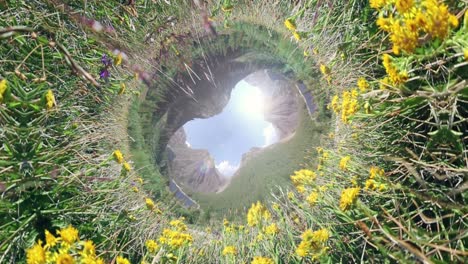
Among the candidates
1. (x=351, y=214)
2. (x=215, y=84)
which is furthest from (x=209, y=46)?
(x=351, y=214)

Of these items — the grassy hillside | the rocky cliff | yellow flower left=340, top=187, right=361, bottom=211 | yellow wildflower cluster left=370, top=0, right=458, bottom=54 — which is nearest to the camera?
yellow wildflower cluster left=370, top=0, right=458, bottom=54

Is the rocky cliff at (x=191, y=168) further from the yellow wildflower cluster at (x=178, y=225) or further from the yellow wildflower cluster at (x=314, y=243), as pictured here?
the yellow wildflower cluster at (x=314, y=243)

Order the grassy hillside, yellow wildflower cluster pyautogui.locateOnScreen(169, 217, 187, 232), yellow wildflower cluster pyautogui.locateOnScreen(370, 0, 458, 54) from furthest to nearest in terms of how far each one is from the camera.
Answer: the grassy hillside < yellow wildflower cluster pyautogui.locateOnScreen(169, 217, 187, 232) < yellow wildflower cluster pyautogui.locateOnScreen(370, 0, 458, 54)

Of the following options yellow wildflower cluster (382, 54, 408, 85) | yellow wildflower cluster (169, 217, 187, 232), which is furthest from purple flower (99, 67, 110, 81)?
yellow wildflower cluster (382, 54, 408, 85)

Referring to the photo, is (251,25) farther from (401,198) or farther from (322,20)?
(401,198)

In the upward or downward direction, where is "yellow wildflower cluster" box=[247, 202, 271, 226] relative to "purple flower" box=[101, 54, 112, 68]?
downward

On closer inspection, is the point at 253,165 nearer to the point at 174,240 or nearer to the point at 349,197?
the point at 174,240

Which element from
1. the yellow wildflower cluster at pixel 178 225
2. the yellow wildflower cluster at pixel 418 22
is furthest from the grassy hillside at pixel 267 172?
the yellow wildflower cluster at pixel 418 22

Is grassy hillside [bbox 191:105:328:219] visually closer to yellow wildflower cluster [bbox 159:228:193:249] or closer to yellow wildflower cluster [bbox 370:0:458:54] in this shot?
yellow wildflower cluster [bbox 159:228:193:249]
